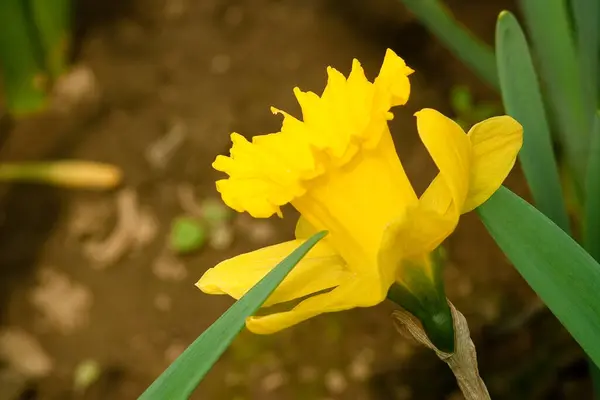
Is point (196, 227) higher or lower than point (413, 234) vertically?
lower

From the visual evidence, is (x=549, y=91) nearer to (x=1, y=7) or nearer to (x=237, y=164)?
(x=237, y=164)

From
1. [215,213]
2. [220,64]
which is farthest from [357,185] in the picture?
[220,64]

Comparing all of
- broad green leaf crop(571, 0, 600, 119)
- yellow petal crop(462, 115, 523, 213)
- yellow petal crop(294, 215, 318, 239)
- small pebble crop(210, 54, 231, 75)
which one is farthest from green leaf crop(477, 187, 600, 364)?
small pebble crop(210, 54, 231, 75)

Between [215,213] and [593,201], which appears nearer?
[593,201]

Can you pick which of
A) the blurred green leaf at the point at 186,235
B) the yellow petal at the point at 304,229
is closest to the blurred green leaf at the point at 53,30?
the blurred green leaf at the point at 186,235

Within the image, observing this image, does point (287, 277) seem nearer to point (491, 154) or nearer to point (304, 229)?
point (304, 229)

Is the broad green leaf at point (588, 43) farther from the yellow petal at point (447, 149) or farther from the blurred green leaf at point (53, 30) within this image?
the blurred green leaf at point (53, 30)

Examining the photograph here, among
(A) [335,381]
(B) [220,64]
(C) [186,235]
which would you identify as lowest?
(A) [335,381]
